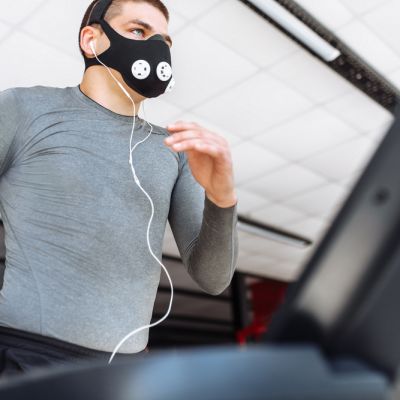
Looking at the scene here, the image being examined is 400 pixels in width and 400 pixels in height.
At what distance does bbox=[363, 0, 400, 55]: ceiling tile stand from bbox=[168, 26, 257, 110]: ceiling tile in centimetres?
77

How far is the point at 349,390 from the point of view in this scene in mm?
270

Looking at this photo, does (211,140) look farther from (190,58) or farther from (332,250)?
(190,58)

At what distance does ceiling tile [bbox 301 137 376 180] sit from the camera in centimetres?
414

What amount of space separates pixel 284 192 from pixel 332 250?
15.7ft

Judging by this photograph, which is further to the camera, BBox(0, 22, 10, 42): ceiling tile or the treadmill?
BBox(0, 22, 10, 42): ceiling tile

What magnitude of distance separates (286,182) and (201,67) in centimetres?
207

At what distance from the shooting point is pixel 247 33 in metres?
2.81

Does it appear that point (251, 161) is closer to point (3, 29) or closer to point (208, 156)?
point (3, 29)

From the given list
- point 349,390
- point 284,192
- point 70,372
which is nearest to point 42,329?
point 70,372

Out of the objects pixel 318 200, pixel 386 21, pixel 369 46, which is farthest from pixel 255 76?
pixel 318 200

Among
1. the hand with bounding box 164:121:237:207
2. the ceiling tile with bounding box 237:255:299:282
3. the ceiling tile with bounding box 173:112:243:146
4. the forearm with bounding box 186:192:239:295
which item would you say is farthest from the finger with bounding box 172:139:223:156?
the ceiling tile with bounding box 237:255:299:282

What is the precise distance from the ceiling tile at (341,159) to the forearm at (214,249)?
131 inches

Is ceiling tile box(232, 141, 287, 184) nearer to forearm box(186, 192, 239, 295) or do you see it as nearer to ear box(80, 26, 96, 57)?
ear box(80, 26, 96, 57)

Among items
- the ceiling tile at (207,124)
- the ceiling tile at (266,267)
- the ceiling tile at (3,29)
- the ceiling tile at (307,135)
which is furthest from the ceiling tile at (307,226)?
the ceiling tile at (3,29)
